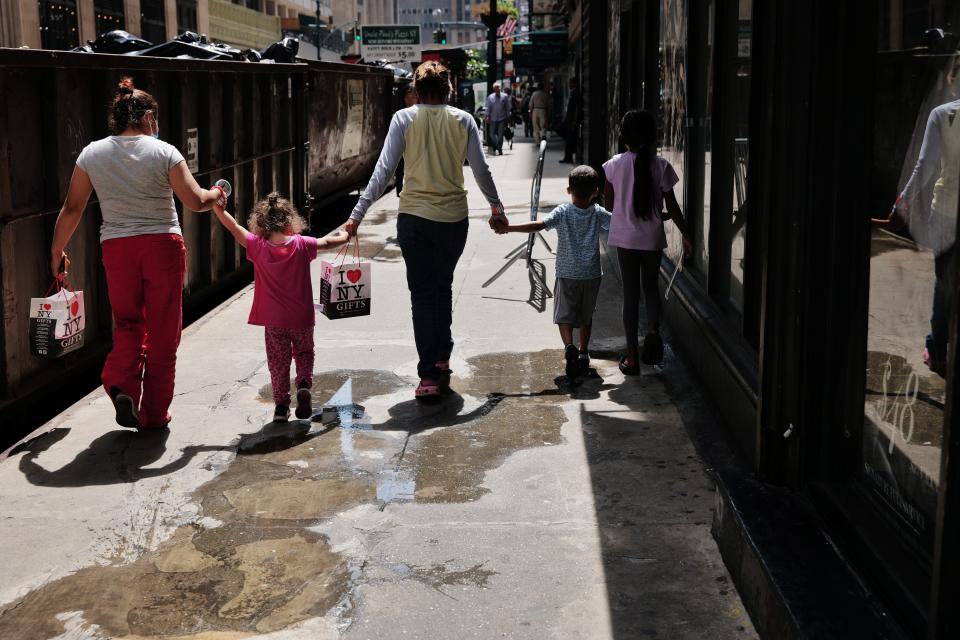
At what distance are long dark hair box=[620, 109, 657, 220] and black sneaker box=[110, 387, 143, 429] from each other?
3.23m

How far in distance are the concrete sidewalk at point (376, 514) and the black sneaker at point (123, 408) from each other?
12cm

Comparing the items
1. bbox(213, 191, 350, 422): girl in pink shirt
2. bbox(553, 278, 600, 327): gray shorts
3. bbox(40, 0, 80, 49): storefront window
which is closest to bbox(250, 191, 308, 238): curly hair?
bbox(213, 191, 350, 422): girl in pink shirt

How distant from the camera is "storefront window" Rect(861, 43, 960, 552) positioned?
3.14m

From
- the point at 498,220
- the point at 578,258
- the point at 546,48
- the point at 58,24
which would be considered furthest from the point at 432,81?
the point at 546,48

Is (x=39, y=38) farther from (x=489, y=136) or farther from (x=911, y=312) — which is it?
(x=911, y=312)

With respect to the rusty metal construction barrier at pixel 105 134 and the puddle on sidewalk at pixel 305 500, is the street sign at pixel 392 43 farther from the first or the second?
the puddle on sidewalk at pixel 305 500

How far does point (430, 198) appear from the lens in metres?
6.71

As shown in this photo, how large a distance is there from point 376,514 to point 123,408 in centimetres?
178

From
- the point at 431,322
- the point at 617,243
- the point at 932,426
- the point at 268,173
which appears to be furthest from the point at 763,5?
the point at 268,173

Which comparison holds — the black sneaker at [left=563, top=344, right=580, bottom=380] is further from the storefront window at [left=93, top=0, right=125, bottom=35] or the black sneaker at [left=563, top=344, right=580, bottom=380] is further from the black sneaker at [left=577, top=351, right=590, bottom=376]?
the storefront window at [left=93, top=0, right=125, bottom=35]

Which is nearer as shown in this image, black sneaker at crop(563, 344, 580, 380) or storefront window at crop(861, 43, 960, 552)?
storefront window at crop(861, 43, 960, 552)

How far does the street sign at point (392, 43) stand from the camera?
5234 centimetres

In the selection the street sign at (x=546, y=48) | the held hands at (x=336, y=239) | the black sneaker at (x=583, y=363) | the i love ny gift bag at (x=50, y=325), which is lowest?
the black sneaker at (x=583, y=363)

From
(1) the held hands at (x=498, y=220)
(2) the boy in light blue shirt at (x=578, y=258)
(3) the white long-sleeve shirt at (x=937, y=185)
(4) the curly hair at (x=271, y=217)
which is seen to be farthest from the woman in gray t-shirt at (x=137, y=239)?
(3) the white long-sleeve shirt at (x=937, y=185)
